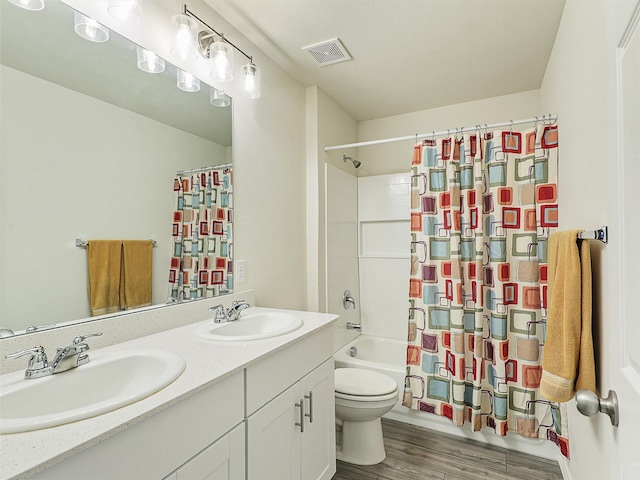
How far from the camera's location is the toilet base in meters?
1.93

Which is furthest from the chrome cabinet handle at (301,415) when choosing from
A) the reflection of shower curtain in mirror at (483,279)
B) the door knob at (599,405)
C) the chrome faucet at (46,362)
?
the reflection of shower curtain in mirror at (483,279)

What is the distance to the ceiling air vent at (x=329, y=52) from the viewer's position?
202 cm

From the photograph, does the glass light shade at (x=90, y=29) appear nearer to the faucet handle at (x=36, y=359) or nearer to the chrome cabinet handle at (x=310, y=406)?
the faucet handle at (x=36, y=359)

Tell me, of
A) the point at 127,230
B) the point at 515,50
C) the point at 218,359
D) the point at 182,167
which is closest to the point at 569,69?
the point at 515,50

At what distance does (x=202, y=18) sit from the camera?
165 cm

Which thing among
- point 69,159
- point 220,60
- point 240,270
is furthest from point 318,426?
point 220,60

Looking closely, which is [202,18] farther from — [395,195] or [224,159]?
[395,195]

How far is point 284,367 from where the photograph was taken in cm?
130

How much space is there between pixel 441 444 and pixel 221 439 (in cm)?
171

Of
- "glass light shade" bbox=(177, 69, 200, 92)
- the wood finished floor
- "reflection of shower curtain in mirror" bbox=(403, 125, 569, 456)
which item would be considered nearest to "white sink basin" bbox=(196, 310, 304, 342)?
the wood finished floor

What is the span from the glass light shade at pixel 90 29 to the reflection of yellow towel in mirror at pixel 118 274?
0.76m

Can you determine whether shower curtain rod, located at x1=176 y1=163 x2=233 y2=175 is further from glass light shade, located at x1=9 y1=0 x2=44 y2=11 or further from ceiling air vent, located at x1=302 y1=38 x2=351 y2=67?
ceiling air vent, located at x1=302 y1=38 x2=351 y2=67

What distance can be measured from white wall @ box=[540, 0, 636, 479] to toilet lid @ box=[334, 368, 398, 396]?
93 centimetres

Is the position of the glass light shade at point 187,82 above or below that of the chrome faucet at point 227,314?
above
